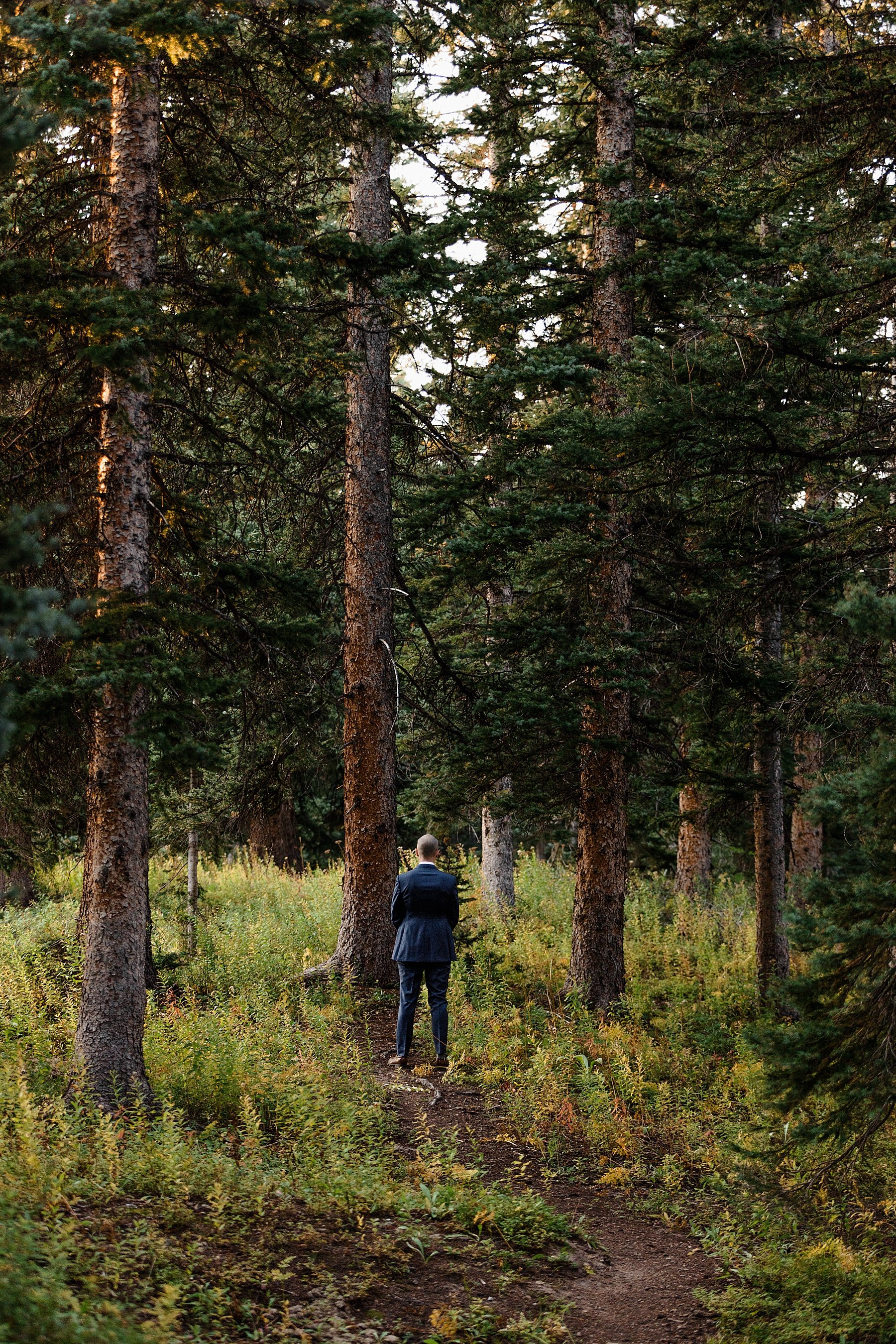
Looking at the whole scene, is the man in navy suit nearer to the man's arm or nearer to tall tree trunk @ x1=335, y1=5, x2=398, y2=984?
the man's arm

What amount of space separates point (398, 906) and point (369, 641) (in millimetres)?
3328

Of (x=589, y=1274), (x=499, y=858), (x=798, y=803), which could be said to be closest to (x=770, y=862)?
(x=798, y=803)

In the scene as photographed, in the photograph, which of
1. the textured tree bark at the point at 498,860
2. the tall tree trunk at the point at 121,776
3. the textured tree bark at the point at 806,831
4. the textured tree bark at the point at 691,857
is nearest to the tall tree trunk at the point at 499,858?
the textured tree bark at the point at 498,860

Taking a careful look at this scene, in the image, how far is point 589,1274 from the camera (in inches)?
258

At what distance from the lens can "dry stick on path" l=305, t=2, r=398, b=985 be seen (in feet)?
38.9

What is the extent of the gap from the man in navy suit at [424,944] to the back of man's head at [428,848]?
0.02 m

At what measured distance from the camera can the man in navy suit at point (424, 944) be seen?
32.1 ft

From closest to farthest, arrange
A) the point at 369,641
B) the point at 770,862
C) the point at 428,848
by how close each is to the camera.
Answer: the point at 428,848, the point at 369,641, the point at 770,862

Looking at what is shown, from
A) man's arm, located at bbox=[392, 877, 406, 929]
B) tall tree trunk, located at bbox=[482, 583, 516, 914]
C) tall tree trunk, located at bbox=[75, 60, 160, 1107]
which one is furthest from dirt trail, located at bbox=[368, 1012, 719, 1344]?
tall tree trunk, located at bbox=[482, 583, 516, 914]

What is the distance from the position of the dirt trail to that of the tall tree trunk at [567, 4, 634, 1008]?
3.02 meters

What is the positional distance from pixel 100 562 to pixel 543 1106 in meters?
5.95

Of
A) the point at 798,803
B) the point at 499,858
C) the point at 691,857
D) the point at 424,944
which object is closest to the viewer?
the point at 424,944

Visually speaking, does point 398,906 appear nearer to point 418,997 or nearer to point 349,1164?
point 418,997

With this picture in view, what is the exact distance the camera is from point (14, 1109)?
20.9 feet
